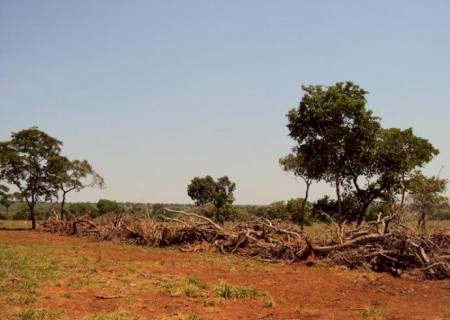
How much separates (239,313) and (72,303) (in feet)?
10.7

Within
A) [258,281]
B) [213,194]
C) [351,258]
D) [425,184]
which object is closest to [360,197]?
[425,184]

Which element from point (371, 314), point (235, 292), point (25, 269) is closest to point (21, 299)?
point (25, 269)

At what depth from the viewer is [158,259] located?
14.7 m

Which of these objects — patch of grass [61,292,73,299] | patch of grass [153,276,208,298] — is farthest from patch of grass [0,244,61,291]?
patch of grass [153,276,208,298]

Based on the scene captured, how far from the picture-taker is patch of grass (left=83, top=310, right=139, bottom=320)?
7.05m

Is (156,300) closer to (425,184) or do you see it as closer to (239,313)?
(239,313)

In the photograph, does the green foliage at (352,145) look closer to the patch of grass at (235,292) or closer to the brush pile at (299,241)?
the brush pile at (299,241)

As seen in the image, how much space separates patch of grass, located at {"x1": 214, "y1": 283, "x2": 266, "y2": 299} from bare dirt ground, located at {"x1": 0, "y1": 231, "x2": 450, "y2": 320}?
0.04 meters

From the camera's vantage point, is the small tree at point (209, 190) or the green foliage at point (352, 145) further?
the small tree at point (209, 190)

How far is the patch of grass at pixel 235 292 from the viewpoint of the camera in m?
8.80

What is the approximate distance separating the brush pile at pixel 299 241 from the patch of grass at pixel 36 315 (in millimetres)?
8388

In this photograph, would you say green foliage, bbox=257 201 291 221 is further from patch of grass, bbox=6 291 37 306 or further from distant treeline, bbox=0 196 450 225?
patch of grass, bbox=6 291 37 306

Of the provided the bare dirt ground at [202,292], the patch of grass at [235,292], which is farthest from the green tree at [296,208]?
the patch of grass at [235,292]

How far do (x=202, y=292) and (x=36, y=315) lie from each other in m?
3.40
